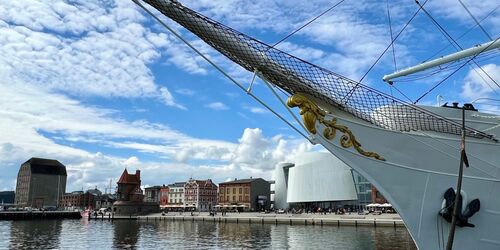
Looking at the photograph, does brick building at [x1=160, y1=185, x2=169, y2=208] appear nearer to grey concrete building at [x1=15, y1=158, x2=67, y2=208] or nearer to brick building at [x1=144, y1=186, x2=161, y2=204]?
brick building at [x1=144, y1=186, x2=161, y2=204]

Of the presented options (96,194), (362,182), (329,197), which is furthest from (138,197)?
(96,194)

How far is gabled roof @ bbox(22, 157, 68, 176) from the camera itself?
13112 cm

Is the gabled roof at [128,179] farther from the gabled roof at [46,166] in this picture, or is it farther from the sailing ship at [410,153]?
the sailing ship at [410,153]

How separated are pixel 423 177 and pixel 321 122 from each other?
286cm

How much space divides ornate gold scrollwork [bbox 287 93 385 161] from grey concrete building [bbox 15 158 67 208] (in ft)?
421

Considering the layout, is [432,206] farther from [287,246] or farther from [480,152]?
[287,246]

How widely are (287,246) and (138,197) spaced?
6382 centimetres

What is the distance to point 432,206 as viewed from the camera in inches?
429

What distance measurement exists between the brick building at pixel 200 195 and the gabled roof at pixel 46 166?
51798 mm

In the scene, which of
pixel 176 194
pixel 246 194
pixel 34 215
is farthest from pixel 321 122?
pixel 176 194

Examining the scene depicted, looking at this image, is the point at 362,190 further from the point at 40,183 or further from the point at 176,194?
the point at 40,183

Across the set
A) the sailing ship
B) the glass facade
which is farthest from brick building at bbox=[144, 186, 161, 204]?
the sailing ship

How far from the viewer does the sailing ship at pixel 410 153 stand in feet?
34.8

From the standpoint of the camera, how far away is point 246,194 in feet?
321
